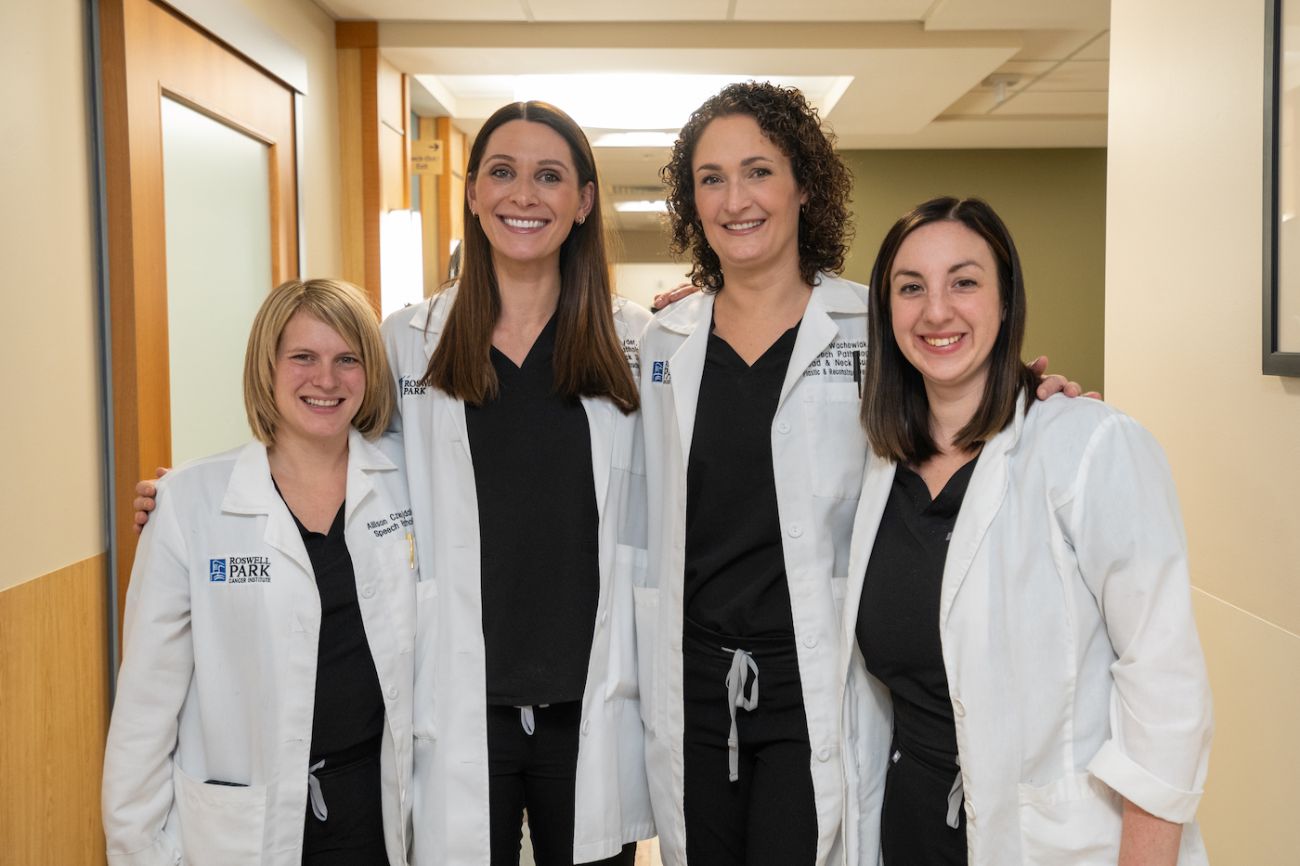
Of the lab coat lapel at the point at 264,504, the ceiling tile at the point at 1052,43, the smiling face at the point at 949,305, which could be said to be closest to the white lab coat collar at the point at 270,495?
the lab coat lapel at the point at 264,504

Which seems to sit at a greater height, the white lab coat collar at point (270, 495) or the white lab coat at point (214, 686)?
the white lab coat collar at point (270, 495)

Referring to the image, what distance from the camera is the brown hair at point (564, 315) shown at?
1836 mm

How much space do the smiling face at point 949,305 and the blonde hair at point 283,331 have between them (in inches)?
35.6

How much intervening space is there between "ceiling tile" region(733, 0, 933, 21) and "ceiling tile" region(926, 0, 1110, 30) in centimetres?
10

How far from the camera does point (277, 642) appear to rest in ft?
5.22

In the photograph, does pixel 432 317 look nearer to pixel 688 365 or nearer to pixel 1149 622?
pixel 688 365

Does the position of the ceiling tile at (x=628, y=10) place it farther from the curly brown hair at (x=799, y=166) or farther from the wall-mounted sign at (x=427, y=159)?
the curly brown hair at (x=799, y=166)

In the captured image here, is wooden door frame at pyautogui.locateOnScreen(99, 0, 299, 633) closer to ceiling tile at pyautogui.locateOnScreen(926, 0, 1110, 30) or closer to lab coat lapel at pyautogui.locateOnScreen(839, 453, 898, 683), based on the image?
lab coat lapel at pyautogui.locateOnScreen(839, 453, 898, 683)

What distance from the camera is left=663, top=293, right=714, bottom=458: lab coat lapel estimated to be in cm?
178

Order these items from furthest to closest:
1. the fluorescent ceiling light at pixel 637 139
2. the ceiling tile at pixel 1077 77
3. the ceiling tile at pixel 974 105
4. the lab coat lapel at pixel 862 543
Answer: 1. the fluorescent ceiling light at pixel 637 139
2. the ceiling tile at pixel 974 105
3. the ceiling tile at pixel 1077 77
4. the lab coat lapel at pixel 862 543

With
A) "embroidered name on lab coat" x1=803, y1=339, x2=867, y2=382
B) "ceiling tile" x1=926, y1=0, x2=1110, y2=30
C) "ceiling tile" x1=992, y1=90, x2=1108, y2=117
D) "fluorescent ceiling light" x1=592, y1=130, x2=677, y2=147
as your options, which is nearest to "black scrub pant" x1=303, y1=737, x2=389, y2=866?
"embroidered name on lab coat" x1=803, y1=339, x2=867, y2=382

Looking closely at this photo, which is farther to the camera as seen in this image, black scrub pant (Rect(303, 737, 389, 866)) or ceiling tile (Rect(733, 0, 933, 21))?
ceiling tile (Rect(733, 0, 933, 21))

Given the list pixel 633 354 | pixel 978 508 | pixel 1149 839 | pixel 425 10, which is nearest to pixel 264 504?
pixel 633 354

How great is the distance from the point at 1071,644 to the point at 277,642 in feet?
3.86
